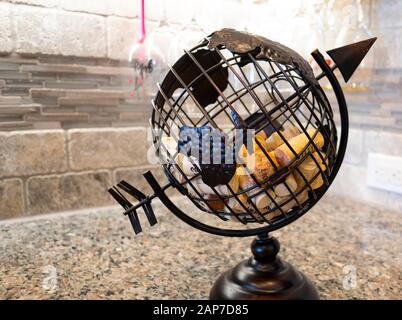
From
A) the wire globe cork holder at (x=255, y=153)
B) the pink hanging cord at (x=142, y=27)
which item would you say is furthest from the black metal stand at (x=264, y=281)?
the pink hanging cord at (x=142, y=27)

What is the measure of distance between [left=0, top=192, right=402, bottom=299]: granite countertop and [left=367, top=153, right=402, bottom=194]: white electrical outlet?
0.08 m

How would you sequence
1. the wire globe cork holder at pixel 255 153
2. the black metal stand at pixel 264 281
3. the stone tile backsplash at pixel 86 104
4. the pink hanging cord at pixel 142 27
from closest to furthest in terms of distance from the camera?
the wire globe cork holder at pixel 255 153 < the black metal stand at pixel 264 281 < the stone tile backsplash at pixel 86 104 < the pink hanging cord at pixel 142 27

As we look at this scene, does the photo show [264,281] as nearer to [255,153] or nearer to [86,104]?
[255,153]

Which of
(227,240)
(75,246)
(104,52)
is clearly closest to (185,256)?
(227,240)

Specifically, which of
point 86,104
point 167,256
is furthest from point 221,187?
point 86,104

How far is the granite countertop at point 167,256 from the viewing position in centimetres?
67

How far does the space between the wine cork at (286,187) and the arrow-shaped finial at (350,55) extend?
154 mm

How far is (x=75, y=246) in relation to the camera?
0.87m

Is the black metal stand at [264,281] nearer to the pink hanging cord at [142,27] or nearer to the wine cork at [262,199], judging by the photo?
the wine cork at [262,199]

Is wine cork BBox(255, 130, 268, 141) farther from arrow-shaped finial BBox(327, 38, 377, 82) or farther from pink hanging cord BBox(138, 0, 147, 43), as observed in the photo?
pink hanging cord BBox(138, 0, 147, 43)

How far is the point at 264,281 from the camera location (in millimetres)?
562

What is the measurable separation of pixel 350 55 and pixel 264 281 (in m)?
0.35

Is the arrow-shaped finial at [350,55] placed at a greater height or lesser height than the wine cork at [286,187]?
greater

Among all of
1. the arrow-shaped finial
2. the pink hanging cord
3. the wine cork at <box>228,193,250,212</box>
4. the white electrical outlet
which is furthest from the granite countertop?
the pink hanging cord
